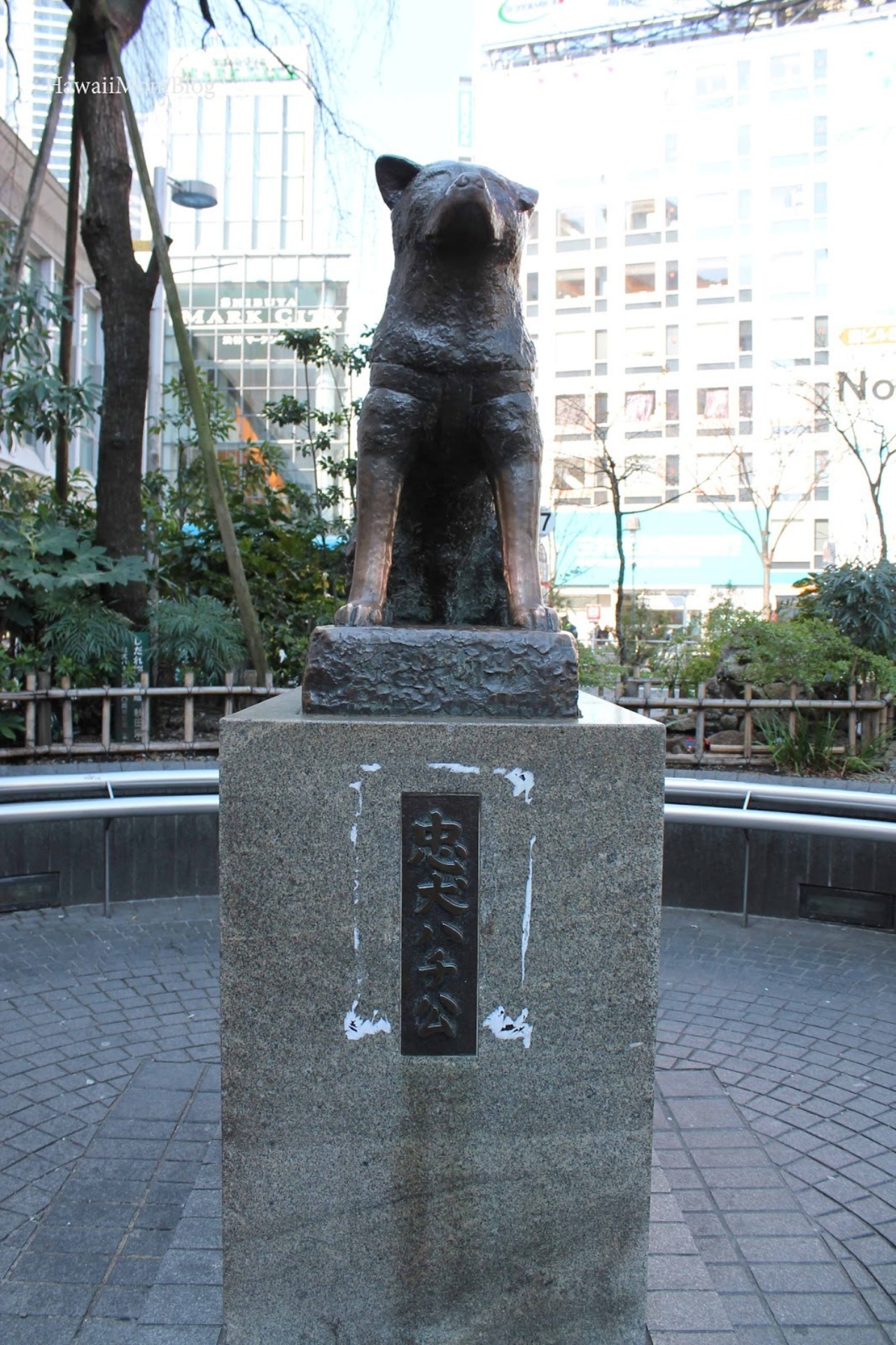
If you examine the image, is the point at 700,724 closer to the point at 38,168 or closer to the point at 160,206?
the point at 38,168

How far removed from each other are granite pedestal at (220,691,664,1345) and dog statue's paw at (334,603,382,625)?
13.4 inches

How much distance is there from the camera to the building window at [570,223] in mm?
37812

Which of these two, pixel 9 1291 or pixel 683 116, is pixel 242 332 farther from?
pixel 9 1291

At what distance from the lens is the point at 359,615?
2369 millimetres

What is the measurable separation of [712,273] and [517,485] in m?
37.8

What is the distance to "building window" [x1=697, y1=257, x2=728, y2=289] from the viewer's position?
118ft

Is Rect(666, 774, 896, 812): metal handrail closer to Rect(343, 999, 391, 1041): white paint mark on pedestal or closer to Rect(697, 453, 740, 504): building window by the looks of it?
Rect(343, 999, 391, 1041): white paint mark on pedestal

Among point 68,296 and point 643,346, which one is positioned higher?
point 643,346

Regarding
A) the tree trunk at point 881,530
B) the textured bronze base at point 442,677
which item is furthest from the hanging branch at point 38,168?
the tree trunk at point 881,530

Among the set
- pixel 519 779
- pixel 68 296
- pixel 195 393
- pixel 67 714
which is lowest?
pixel 67 714

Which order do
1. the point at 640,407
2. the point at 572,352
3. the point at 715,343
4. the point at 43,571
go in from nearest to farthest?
the point at 43,571 < the point at 640,407 < the point at 715,343 < the point at 572,352

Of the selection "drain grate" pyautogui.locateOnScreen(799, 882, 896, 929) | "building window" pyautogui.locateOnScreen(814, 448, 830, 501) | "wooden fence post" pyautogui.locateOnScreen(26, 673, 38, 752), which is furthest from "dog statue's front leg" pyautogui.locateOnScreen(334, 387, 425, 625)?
"building window" pyautogui.locateOnScreen(814, 448, 830, 501)

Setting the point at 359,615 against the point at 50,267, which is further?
the point at 50,267

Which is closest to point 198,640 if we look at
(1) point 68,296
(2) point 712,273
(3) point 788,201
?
(1) point 68,296
